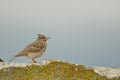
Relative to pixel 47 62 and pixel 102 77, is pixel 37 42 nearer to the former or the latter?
pixel 47 62

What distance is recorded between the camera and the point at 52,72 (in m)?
27.8

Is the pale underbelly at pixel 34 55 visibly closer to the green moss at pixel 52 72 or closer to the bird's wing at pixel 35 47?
the bird's wing at pixel 35 47

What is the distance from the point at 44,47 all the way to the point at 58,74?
7.68 ft

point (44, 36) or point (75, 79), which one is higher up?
point (44, 36)

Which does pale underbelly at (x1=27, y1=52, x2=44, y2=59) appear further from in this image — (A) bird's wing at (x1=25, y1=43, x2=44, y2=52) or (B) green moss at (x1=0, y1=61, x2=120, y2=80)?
(B) green moss at (x1=0, y1=61, x2=120, y2=80)

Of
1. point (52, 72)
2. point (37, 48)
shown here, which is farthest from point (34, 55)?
point (52, 72)

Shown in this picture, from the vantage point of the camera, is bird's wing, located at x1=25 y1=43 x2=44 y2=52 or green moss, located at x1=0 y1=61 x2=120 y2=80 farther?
bird's wing, located at x1=25 y1=43 x2=44 y2=52

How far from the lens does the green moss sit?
27.5 metres

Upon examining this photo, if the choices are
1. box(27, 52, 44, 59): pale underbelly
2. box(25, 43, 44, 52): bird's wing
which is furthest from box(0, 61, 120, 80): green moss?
box(25, 43, 44, 52): bird's wing

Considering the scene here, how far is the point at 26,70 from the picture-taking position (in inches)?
1128

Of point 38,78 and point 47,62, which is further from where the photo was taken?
point 47,62

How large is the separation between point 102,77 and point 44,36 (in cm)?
402

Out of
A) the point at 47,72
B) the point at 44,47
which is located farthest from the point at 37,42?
the point at 47,72

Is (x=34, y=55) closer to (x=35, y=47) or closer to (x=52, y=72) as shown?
(x=35, y=47)
